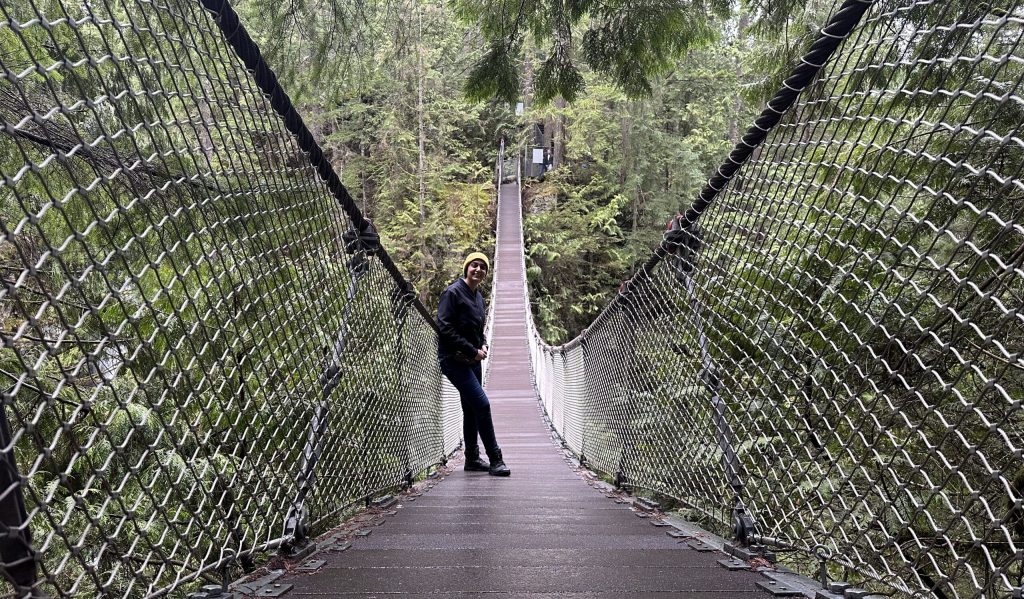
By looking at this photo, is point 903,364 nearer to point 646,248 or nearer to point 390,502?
point 390,502

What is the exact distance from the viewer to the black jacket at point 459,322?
133 inches

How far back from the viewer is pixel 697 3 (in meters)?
2.70

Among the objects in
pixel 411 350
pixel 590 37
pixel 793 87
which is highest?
pixel 590 37

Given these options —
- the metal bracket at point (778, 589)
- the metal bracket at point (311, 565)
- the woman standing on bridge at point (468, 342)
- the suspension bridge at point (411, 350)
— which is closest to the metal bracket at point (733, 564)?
the suspension bridge at point (411, 350)

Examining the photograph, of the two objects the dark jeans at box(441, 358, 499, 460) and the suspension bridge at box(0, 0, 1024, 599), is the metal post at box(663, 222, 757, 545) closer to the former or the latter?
the suspension bridge at box(0, 0, 1024, 599)

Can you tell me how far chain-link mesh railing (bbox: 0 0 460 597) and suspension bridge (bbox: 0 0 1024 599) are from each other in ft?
0.05

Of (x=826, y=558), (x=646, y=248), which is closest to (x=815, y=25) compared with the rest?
(x=826, y=558)

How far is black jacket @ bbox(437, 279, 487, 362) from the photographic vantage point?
Answer: 3.37m

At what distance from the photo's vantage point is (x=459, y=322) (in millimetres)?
3432

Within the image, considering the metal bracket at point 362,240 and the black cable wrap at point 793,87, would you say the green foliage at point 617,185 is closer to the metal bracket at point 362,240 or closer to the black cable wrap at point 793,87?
the metal bracket at point 362,240

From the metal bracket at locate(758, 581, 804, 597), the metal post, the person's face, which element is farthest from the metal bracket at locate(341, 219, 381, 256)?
the metal bracket at locate(758, 581, 804, 597)

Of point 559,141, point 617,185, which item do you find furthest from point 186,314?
point 559,141

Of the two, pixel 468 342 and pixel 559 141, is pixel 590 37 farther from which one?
pixel 559 141

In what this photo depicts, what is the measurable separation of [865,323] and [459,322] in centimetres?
189
